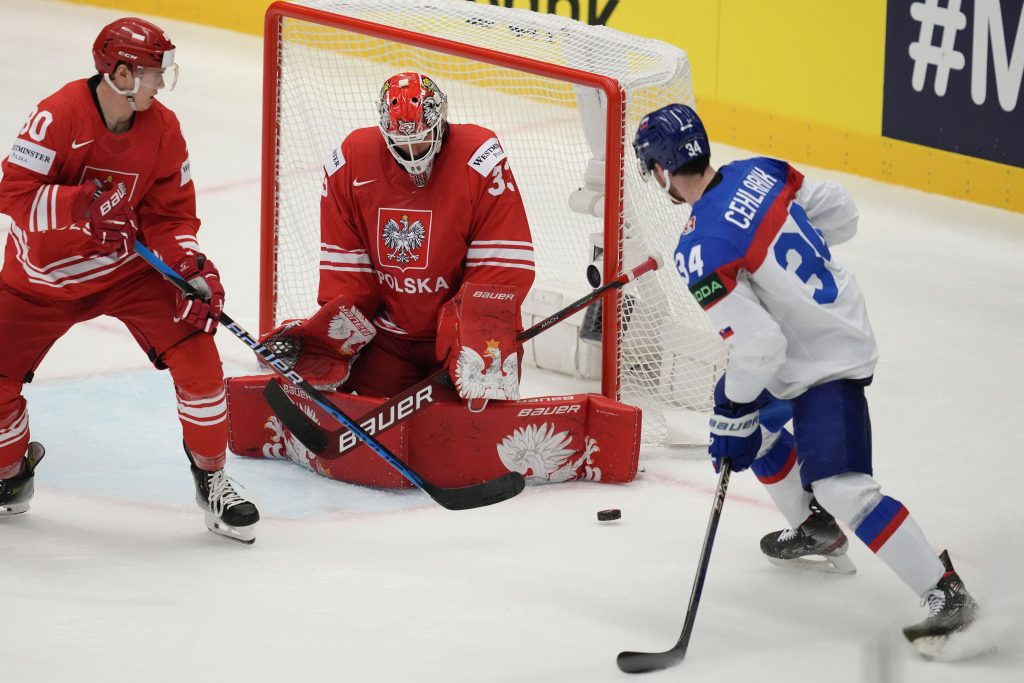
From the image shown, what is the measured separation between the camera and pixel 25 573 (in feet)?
10.0

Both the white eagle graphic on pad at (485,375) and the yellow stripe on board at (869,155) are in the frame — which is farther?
the yellow stripe on board at (869,155)

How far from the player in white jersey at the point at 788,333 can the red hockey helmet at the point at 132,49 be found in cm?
104

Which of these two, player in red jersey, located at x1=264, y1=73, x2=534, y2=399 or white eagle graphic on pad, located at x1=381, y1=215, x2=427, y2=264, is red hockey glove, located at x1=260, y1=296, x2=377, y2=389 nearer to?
player in red jersey, located at x1=264, y1=73, x2=534, y2=399

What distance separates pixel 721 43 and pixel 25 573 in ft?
13.2

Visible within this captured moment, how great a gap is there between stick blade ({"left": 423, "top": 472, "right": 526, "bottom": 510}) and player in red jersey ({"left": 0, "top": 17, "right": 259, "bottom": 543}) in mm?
436

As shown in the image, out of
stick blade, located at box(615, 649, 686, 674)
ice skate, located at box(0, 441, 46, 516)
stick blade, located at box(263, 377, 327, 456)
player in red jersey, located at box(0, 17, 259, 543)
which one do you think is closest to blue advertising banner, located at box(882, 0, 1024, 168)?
stick blade, located at box(263, 377, 327, 456)

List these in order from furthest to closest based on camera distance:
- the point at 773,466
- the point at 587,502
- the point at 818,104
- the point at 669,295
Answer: the point at 818,104, the point at 669,295, the point at 587,502, the point at 773,466

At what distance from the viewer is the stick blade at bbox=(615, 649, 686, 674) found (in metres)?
2.61

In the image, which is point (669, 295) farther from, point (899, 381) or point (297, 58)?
point (297, 58)

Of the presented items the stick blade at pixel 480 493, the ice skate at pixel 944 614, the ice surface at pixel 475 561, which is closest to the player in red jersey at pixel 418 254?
the stick blade at pixel 480 493

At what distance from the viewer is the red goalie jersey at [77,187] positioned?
9.81 feet

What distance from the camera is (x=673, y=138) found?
8.83 ft

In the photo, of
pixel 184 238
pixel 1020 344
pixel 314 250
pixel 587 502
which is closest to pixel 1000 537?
pixel 587 502

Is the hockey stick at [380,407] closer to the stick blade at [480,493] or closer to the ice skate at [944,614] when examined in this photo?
the stick blade at [480,493]
